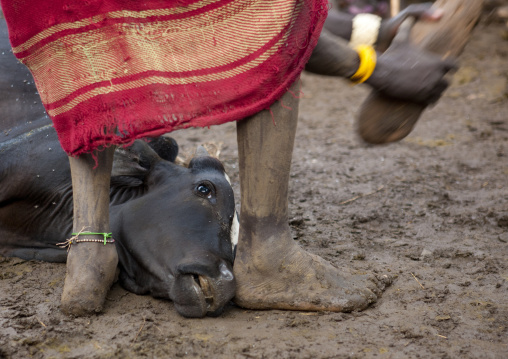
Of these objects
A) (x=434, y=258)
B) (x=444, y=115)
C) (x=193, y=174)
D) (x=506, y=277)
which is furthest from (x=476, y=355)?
(x=444, y=115)

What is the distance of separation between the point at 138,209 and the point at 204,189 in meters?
0.25

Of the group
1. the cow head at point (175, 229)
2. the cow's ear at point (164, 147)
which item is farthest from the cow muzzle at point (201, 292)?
the cow's ear at point (164, 147)

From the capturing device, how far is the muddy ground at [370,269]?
5.82 ft

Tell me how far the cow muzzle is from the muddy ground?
0.04 meters

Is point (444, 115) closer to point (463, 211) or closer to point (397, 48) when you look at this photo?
point (463, 211)

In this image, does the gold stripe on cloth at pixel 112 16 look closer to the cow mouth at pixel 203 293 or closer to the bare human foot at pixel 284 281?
the bare human foot at pixel 284 281

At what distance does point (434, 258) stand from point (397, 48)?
3.14 feet

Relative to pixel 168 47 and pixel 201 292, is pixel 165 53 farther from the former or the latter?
pixel 201 292

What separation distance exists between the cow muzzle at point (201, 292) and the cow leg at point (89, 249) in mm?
247

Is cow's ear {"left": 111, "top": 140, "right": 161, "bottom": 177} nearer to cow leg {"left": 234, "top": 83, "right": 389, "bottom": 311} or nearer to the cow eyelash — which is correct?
the cow eyelash

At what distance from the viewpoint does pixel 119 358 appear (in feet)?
5.64

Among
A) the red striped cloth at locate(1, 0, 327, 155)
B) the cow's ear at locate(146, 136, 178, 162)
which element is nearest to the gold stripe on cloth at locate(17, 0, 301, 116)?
the red striped cloth at locate(1, 0, 327, 155)

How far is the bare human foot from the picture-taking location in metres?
1.92

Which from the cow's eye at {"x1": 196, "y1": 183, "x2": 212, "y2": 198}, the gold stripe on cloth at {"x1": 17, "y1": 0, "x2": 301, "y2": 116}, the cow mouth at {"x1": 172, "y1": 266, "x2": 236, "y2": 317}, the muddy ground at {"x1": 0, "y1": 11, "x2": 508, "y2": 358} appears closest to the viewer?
the gold stripe on cloth at {"x1": 17, "y1": 0, "x2": 301, "y2": 116}
